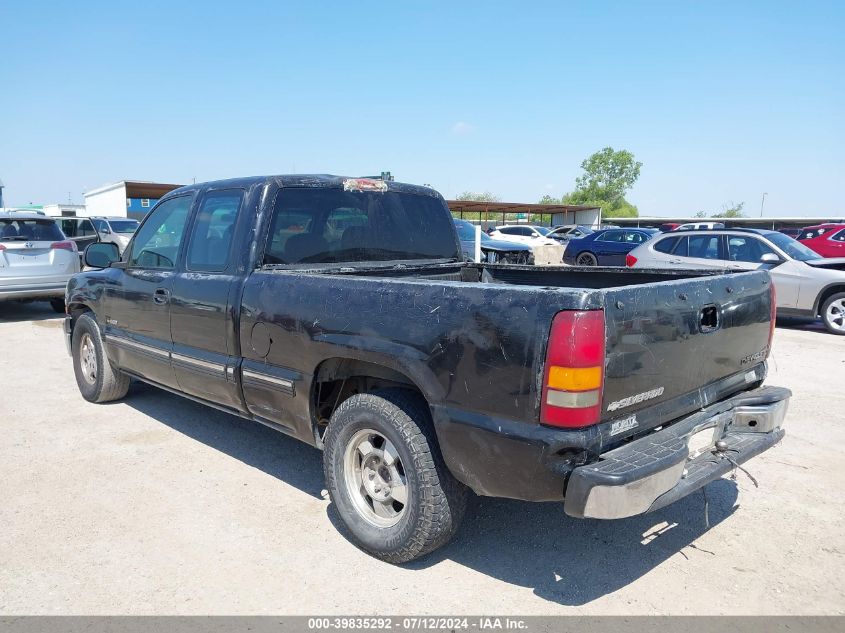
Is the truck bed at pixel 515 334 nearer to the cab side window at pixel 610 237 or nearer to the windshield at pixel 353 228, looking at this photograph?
the windshield at pixel 353 228

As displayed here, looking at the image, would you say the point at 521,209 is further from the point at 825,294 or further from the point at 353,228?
the point at 353,228

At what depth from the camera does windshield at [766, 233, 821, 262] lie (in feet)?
33.7

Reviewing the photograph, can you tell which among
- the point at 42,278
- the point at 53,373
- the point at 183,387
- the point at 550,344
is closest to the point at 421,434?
the point at 550,344

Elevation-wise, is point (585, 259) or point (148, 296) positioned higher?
point (148, 296)

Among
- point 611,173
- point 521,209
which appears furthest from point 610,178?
point 521,209

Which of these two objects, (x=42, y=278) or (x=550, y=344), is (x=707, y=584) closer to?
(x=550, y=344)

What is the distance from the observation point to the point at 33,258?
34.7 ft

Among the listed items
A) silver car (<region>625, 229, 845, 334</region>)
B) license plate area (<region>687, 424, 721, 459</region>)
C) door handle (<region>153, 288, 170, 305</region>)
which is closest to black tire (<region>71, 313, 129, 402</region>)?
door handle (<region>153, 288, 170, 305</region>)

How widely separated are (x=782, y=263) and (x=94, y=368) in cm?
984

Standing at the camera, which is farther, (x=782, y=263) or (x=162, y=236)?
(x=782, y=263)

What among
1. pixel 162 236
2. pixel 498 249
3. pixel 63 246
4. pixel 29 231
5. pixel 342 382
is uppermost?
pixel 162 236

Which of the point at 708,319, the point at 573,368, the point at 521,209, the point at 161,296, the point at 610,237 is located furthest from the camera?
the point at 521,209

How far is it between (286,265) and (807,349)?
25.0 feet
